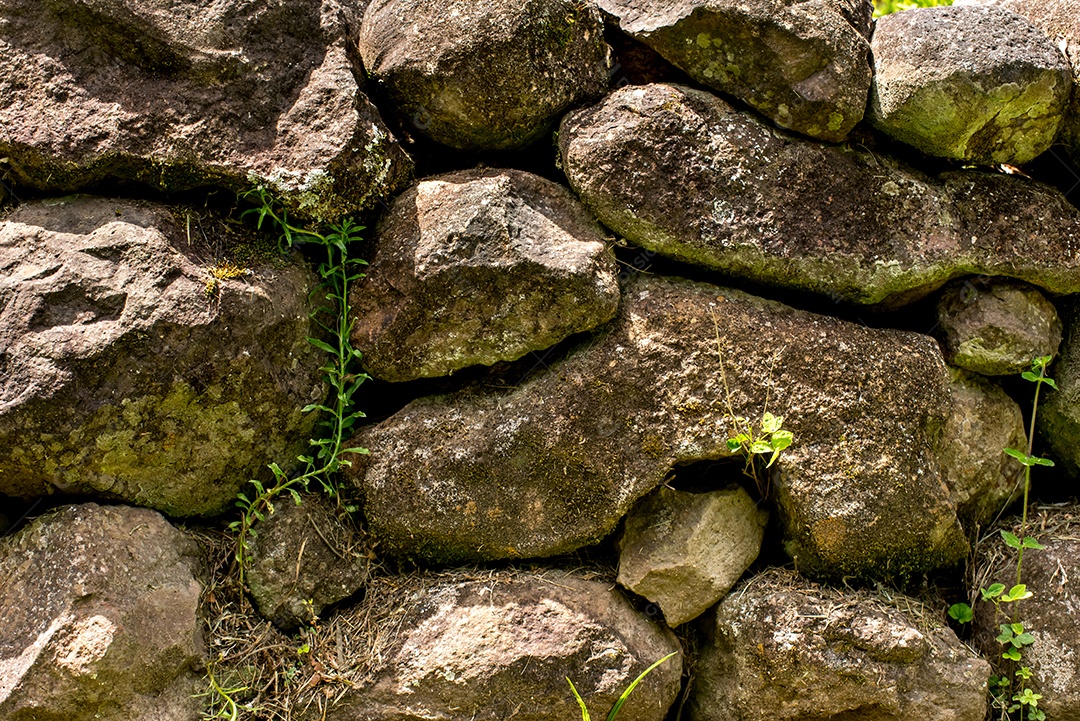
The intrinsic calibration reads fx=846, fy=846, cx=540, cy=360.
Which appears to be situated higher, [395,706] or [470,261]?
[470,261]

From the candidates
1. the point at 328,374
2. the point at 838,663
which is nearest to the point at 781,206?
the point at 838,663

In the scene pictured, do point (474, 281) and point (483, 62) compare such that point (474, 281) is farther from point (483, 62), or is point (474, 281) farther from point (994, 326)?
point (994, 326)

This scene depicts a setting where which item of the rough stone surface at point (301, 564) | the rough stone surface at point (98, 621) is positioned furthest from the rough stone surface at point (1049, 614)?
the rough stone surface at point (98, 621)

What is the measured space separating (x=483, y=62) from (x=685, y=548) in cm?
145

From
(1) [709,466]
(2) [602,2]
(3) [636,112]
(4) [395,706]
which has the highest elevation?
(2) [602,2]

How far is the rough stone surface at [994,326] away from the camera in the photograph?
2518mm

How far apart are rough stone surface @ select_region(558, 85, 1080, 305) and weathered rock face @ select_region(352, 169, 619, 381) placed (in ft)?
0.65

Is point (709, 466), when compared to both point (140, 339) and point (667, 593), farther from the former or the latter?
point (140, 339)

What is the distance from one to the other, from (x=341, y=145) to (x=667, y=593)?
1.52 m

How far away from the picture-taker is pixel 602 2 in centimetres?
251

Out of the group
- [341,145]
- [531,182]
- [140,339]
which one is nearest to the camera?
[140,339]

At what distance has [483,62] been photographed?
91.1 inches

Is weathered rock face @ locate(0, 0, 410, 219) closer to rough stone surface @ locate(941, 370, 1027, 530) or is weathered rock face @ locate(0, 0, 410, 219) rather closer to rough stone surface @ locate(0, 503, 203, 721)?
rough stone surface @ locate(0, 503, 203, 721)

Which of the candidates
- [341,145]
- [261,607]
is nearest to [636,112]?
[341,145]
